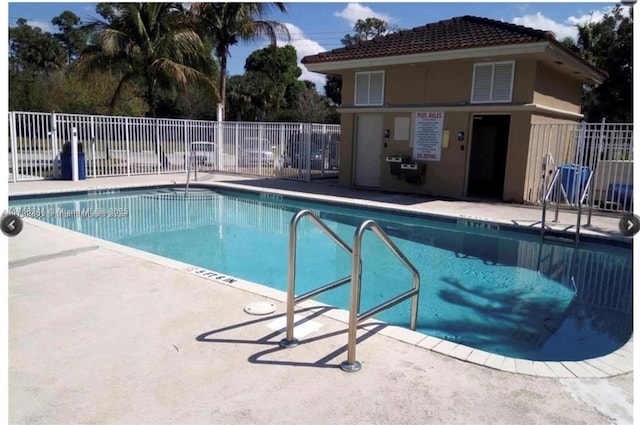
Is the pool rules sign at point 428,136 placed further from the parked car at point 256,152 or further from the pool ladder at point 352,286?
the pool ladder at point 352,286

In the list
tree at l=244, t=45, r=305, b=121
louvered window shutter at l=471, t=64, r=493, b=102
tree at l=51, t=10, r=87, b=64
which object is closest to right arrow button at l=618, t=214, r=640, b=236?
louvered window shutter at l=471, t=64, r=493, b=102

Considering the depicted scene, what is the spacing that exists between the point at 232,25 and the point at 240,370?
67.3 feet

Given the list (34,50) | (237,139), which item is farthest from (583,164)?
(34,50)

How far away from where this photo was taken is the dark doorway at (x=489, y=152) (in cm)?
1620

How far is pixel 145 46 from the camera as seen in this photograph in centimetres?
1859

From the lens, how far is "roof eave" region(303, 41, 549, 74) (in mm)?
11164

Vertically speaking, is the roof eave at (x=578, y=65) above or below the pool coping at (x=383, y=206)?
above

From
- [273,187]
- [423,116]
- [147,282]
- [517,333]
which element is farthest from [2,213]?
[273,187]

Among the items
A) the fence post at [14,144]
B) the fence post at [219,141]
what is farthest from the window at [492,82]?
the fence post at [14,144]

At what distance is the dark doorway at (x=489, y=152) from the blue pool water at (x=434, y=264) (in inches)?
266

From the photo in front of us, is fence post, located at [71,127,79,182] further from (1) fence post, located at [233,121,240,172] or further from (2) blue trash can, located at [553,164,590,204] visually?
(2) blue trash can, located at [553,164,590,204]

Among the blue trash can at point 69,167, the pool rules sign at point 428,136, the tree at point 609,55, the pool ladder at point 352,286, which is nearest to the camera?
the pool ladder at point 352,286

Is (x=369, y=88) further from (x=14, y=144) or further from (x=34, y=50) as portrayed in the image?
(x=34, y=50)

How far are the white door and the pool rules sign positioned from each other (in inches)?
54.1
